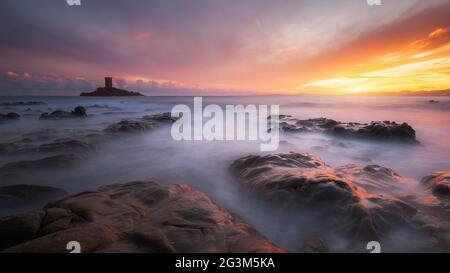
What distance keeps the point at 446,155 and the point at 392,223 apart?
738 centimetres

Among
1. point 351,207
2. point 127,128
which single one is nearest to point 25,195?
point 351,207

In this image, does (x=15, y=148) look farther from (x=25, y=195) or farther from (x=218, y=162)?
(x=218, y=162)

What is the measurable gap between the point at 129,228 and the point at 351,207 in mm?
3147

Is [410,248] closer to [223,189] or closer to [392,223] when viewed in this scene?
[392,223]

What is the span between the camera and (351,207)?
10.5ft

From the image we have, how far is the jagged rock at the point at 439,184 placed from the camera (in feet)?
13.0

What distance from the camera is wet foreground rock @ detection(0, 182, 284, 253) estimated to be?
2230mm

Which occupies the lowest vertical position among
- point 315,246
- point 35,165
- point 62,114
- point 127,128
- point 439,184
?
point 315,246

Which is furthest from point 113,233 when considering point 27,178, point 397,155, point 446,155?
point 446,155

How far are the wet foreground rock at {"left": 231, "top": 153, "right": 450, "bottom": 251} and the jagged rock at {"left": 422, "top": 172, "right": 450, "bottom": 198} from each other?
0.61 metres

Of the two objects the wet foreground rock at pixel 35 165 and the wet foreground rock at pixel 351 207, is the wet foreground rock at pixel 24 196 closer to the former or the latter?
the wet foreground rock at pixel 35 165

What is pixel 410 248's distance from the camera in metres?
2.77

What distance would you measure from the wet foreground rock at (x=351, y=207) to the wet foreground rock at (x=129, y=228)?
1189mm

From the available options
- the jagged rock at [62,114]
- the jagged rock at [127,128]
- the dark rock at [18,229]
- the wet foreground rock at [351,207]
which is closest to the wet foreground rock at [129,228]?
the dark rock at [18,229]
